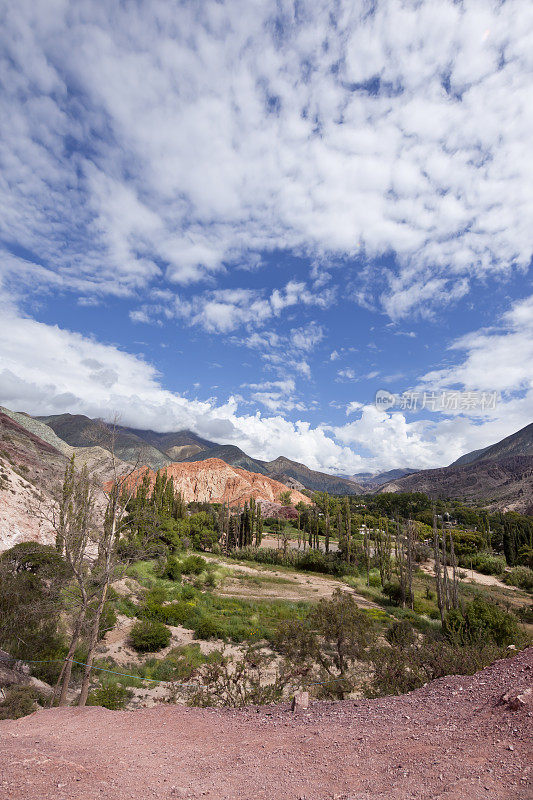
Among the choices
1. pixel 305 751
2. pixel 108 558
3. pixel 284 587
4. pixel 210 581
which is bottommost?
pixel 284 587

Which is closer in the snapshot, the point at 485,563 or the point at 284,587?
the point at 284,587

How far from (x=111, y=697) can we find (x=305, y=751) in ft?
25.2

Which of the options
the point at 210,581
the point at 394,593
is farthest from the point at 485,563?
the point at 210,581

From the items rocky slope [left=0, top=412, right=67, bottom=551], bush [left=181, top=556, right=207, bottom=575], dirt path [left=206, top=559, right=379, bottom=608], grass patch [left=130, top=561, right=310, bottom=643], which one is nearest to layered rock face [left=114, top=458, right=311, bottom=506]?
dirt path [left=206, top=559, right=379, bottom=608]

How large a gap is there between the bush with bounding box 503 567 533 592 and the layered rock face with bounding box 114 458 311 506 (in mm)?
59696

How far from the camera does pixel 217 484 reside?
100688mm

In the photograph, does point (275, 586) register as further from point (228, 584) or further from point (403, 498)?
point (403, 498)

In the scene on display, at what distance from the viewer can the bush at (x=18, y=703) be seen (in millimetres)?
8070

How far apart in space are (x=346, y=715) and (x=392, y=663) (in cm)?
294

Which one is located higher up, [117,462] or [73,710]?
[117,462]

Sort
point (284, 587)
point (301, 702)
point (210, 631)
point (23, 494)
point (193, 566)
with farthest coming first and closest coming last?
point (193, 566)
point (284, 587)
point (23, 494)
point (210, 631)
point (301, 702)

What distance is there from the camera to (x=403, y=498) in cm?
9781

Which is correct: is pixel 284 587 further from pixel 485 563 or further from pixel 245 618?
pixel 485 563

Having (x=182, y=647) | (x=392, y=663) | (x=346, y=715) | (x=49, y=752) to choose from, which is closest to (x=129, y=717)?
(x=49, y=752)
